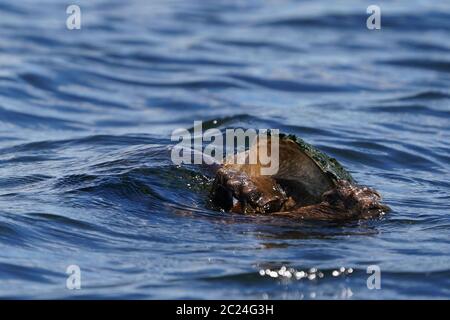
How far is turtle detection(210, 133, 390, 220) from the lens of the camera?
721 cm

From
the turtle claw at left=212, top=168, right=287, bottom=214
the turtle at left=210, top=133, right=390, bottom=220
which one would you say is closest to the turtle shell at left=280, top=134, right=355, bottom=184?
the turtle at left=210, top=133, right=390, bottom=220

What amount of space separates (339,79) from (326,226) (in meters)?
8.27

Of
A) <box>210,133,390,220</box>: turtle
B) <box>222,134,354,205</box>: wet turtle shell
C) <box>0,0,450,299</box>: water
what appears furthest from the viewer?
<box>222,134,354,205</box>: wet turtle shell

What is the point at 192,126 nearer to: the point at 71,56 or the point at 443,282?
the point at 71,56

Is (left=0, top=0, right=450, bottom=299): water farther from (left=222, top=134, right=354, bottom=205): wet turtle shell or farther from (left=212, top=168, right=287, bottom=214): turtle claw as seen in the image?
(left=222, top=134, right=354, bottom=205): wet turtle shell

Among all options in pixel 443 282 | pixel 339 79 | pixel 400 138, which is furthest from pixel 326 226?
pixel 339 79

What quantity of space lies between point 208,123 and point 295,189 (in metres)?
4.75

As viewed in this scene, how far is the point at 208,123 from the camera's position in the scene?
12078 mm

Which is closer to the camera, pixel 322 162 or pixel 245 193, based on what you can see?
pixel 245 193

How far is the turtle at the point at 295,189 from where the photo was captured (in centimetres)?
721

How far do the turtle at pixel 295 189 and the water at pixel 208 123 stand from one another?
13cm

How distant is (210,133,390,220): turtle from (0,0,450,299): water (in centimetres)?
13

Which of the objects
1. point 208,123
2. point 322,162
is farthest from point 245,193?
point 208,123

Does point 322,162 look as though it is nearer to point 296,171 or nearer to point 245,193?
point 296,171
